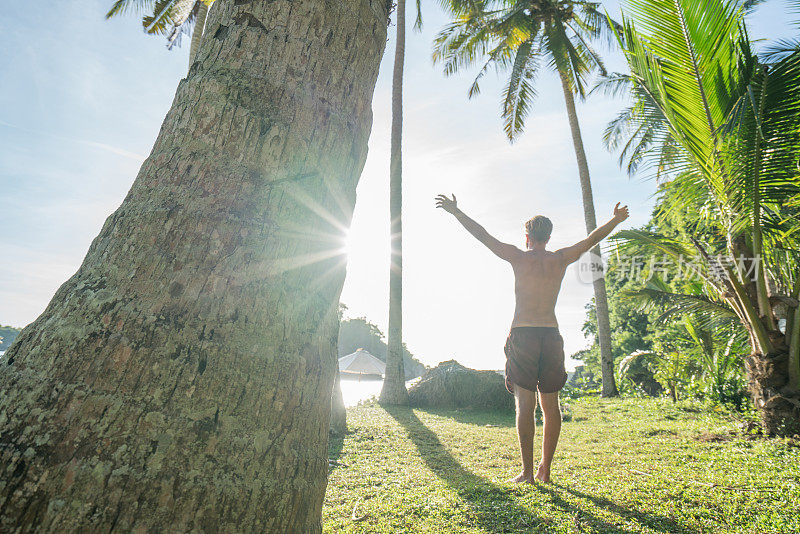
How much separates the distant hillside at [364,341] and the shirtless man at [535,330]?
43.6 metres

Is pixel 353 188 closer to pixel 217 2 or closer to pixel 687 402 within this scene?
pixel 217 2

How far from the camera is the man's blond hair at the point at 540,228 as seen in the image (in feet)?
10.9

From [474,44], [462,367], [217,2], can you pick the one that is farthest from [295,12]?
[474,44]

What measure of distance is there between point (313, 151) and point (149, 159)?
0.41 m

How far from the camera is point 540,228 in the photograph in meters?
3.33

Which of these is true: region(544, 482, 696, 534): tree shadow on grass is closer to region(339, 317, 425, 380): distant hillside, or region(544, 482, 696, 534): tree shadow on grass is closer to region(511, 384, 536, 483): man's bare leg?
region(511, 384, 536, 483): man's bare leg

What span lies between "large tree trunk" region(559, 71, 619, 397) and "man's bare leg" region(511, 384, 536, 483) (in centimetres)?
776

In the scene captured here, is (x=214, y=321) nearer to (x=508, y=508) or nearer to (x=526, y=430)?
(x=508, y=508)

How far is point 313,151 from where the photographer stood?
1116 millimetres

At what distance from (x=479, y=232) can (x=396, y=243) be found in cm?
676

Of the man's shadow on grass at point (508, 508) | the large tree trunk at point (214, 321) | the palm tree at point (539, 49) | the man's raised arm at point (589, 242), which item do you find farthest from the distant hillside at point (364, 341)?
the large tree trunk at point (214, 321)

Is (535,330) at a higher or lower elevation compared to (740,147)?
lower

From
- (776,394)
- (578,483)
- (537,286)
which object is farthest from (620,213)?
(776,394)

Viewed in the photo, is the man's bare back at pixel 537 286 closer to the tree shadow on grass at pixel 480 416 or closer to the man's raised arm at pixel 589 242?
the man's raised arm at pixel 589 242
